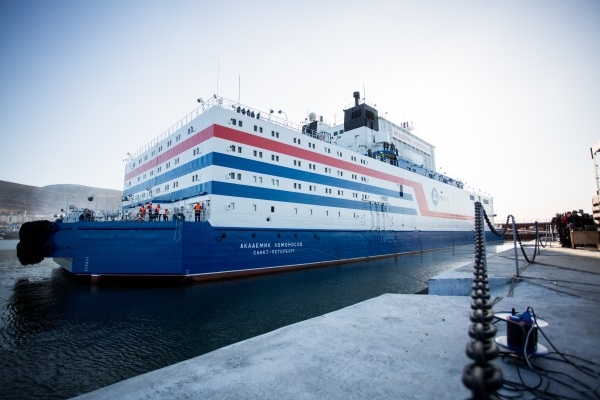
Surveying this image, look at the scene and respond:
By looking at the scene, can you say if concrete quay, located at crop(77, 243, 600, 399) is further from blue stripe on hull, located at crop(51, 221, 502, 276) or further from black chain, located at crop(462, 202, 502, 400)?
blue stripe on hull, located at crop(51, 221, 502, 276)

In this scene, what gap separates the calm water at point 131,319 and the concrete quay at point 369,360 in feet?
10.9

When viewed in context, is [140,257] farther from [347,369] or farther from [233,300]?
[347,369]

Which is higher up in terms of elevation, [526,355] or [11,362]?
[526,355]

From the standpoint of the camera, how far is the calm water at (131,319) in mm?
5430

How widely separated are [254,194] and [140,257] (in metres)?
6.32

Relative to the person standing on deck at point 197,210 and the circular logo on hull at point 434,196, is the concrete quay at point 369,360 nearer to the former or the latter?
the person standing on deck at point 197,210

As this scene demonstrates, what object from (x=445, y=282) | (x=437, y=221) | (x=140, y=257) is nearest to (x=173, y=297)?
(x=140, y=257)

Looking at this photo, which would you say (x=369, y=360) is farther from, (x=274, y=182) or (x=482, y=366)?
(x=274, y=182)

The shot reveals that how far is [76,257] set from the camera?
1308cm

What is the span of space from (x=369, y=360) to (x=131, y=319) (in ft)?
26.8

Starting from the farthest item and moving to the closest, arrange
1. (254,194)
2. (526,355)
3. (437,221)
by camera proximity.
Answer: (437,221) < (254,194) < (526,355)

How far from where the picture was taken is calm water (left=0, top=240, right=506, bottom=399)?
5.43 meters

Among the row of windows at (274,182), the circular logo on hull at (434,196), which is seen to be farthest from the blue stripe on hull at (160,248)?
the circular logo on hull at (434,196)

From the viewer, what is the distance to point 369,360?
301 centimetres
